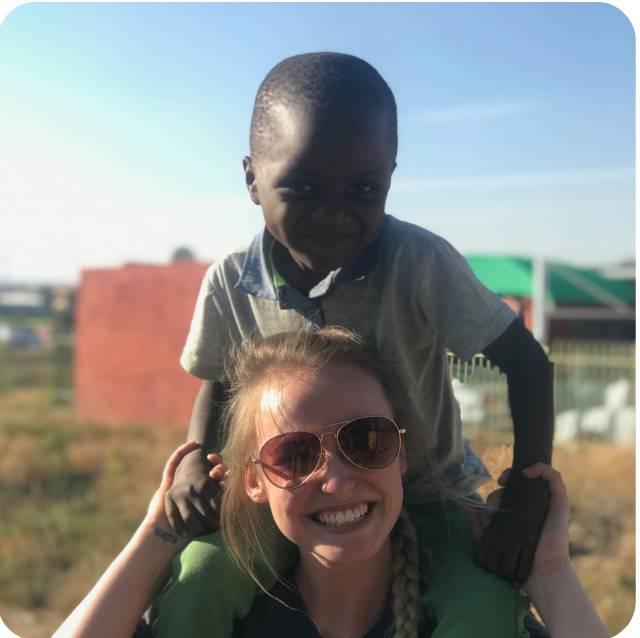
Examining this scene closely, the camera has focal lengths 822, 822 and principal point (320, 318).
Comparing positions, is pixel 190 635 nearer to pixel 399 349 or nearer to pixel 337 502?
pixel 337 502

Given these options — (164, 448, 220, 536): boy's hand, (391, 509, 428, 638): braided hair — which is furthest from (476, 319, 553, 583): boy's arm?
(164, 448, 220, 536): boy's hand

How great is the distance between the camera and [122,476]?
717 cm

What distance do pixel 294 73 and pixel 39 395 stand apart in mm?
12821

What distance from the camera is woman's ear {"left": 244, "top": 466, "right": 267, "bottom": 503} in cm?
139

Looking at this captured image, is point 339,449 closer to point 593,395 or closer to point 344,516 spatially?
point 344,516

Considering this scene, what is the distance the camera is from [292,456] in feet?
4.27

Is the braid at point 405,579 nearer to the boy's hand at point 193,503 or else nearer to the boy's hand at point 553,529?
the boy's hand at point 553,529

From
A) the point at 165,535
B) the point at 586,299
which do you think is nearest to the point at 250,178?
the point at 165,535

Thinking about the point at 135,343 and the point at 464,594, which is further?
the point at 135,343

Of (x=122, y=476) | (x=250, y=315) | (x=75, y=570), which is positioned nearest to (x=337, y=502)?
(x=250, y=315)

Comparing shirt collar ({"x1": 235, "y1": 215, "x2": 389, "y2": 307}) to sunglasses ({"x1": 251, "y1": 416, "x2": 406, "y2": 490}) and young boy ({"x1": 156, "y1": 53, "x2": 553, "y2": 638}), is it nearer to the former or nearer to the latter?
young boy ({"x1": 156, "y1": 53, "x2": 553, "y2": 638})

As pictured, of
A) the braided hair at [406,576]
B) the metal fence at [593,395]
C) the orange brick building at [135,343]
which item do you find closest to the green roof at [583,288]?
the metal fence at [593,395]

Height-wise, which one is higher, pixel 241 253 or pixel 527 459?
pixel 241 253

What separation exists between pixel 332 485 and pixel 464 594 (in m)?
0.27
